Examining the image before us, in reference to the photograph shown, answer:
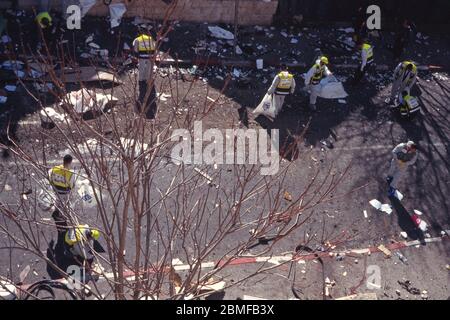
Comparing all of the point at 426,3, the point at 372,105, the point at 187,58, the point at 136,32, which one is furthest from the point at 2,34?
the point at 426,3

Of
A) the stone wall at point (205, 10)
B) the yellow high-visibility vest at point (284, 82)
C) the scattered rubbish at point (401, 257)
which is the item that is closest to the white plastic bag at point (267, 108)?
the yellow high-visibility vest at point (284, 82)

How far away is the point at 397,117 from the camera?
41.2ft

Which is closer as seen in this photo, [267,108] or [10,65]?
[267,108]

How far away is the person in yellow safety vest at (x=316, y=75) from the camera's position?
1165 centimetres

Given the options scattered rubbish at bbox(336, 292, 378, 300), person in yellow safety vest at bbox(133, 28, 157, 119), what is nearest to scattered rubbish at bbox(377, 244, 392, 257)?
scattered rubbish at bbox(336, 292, 378, 300)

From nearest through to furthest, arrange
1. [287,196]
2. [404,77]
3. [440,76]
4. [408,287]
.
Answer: [408,287] → [287,196] → [404,77] → [440,76]

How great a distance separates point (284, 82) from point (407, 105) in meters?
2.80

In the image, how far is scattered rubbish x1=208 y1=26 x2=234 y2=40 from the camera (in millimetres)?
13980

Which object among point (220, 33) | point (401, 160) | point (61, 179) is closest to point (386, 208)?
point (401, 160)

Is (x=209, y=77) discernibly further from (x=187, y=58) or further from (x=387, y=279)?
(x=387, y=279)

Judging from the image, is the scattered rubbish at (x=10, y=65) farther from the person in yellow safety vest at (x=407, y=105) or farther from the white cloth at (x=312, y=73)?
the person in yellow safety vest at (x=407, y=105)

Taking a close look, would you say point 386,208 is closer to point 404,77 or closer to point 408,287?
point 408,287

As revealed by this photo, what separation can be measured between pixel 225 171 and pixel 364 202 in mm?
2599

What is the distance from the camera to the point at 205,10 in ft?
46.6
